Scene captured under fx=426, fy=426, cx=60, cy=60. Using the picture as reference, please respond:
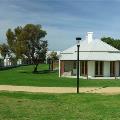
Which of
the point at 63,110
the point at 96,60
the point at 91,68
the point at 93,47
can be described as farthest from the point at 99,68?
the point at 63,110

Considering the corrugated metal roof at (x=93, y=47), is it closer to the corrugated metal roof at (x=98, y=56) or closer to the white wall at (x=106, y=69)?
the corrugated metal roof at (x=98, y=56)

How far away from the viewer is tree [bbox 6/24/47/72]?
6047cm

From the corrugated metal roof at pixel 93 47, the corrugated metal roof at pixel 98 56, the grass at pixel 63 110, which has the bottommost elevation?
the grass at pixel 63 110

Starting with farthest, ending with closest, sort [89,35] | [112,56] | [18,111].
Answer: [89,35] < [112,56] < [18,111]

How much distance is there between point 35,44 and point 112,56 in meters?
16.0

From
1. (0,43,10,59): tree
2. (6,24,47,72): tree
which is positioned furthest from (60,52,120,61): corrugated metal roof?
(0,43,10,59): tree

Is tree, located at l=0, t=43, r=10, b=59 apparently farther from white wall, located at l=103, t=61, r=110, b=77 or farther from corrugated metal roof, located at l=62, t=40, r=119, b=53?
white wall, located at l=103, t=61, r=110, b=77

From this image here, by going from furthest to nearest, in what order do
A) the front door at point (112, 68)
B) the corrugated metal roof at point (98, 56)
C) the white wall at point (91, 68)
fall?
1. the front door at point (112, 68)
2. the white wall at point (91, 68)
3. the corrugated metal roof at point (98, 56)

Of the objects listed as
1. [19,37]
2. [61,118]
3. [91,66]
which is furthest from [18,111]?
[19,37]

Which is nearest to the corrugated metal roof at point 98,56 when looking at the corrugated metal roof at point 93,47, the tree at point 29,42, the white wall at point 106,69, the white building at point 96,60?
the white building at point 96,60

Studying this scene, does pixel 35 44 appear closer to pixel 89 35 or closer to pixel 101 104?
pixel 89 35

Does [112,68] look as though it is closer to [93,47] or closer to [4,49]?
[93,47]

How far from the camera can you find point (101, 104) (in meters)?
18.8

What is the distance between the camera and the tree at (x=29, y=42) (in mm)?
60466
